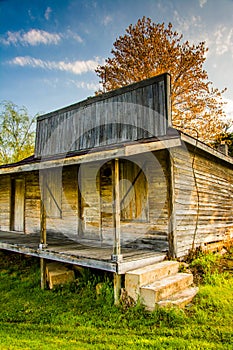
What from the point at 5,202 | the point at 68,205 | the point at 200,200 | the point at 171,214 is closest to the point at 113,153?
the point at 171,214

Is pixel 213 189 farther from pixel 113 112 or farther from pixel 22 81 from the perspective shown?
pixel 22 81

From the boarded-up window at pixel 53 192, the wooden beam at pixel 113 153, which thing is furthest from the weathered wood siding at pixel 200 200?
the boarded-up window at pixel 53 192

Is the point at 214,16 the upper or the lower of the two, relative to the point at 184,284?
upper

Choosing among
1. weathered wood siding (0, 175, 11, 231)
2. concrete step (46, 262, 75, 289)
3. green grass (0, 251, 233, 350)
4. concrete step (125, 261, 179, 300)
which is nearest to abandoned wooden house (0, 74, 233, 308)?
concrete step (125, 261, 179, 300)

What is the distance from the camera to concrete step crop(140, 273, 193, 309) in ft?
14.8

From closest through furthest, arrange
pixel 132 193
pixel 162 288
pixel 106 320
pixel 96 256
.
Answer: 1. pixel 106 320
2. pixel 162 288
3. pixel 96 256
4. pixel 132 193

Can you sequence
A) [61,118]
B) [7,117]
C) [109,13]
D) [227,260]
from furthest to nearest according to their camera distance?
[7,117] → [109,13] → [61,118] → [227,260]

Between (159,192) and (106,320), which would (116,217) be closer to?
(106,320)

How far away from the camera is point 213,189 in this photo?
9086mm

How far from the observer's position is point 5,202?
11.3 metres

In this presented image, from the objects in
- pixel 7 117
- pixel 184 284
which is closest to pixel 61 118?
pixel 184 284

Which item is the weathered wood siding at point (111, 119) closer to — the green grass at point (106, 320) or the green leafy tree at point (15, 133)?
the green grass at point (106, 320)

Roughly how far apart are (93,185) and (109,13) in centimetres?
986

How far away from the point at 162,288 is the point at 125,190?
2.96 metres
